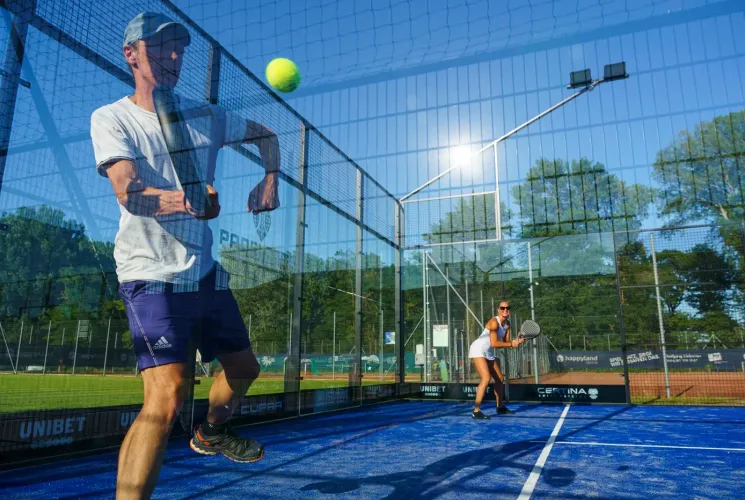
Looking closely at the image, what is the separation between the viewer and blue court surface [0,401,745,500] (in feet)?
9.82

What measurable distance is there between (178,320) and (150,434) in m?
0.36

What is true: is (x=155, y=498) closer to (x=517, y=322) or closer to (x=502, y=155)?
(x=502, y=155)

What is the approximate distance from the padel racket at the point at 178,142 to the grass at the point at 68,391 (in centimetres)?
286

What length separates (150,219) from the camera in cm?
184

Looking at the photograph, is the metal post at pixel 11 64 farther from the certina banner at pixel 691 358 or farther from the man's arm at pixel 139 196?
the certina banner at pixel 691 358

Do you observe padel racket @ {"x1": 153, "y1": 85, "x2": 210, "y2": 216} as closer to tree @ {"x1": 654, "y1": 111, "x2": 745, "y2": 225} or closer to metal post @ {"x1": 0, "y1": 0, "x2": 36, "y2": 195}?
metal post @ {"x1": 0, "y1": 0, "x2": 36, "y2": 195}

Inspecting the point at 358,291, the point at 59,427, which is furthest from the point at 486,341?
the point at 59,427

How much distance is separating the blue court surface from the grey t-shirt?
1617mm

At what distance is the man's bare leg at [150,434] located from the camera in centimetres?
157

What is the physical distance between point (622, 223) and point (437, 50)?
28.8 feet

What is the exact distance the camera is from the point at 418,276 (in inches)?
438

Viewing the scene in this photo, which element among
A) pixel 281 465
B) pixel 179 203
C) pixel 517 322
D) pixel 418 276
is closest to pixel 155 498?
pixel 281 465

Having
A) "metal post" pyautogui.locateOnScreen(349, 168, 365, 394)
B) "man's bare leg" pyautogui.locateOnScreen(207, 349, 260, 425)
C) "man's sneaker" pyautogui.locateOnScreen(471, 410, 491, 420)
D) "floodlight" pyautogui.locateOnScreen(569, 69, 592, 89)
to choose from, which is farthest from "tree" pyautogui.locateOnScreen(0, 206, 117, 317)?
"floodlight" pyautogui.locateOnScreen(569, 69, 592, 89)

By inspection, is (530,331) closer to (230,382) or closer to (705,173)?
(230,382)
